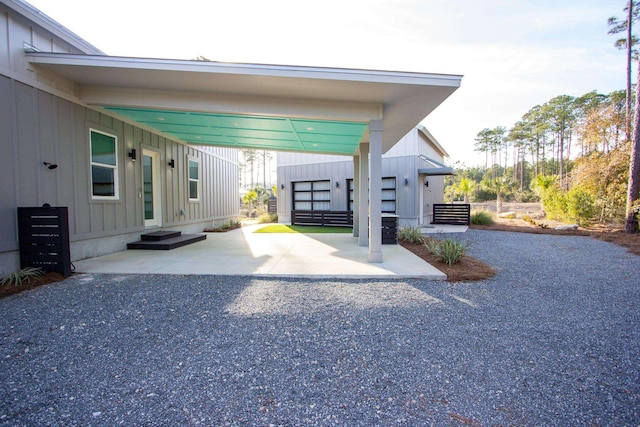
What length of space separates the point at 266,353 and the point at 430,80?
4.46 metres

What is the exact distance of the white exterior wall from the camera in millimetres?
4164

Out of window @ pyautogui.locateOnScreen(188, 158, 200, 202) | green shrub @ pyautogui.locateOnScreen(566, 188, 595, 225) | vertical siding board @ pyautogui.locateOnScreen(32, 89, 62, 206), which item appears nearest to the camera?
vertical siding board @ pyautogui.locateOnScreen(32, 89, 62, 206)

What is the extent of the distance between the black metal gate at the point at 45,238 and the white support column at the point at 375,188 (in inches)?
194

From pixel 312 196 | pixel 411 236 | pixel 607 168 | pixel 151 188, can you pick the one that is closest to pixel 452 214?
pixel 607 168

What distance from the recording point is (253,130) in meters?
6.88

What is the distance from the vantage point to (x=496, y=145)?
131ft

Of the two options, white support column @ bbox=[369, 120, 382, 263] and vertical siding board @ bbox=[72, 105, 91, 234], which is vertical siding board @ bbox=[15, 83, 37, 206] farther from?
white support column @ bbox=[369, 120, 382, 263]

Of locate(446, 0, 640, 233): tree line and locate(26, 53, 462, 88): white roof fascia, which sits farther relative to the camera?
locate(446, 0, 640, 233): tree line

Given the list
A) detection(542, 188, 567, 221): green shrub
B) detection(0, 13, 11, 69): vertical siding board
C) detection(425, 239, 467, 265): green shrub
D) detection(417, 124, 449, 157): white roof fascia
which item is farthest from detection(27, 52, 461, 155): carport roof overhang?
detection(542, 188, 567, 221): green shrub

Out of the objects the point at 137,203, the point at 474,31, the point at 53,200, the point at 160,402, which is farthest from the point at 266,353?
the point at 474,31

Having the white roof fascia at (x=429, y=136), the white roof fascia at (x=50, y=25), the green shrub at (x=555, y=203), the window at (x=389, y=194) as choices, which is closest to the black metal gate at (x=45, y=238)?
the white roof fascia at (x=50, y=25)

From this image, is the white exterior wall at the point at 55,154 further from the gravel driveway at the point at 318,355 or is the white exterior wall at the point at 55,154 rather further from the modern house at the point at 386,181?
the modern house at the point at 386,181

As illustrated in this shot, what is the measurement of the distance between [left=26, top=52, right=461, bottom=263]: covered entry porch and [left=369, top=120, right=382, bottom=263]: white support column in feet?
0.06

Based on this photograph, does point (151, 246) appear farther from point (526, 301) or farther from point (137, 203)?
point (526, 301)
